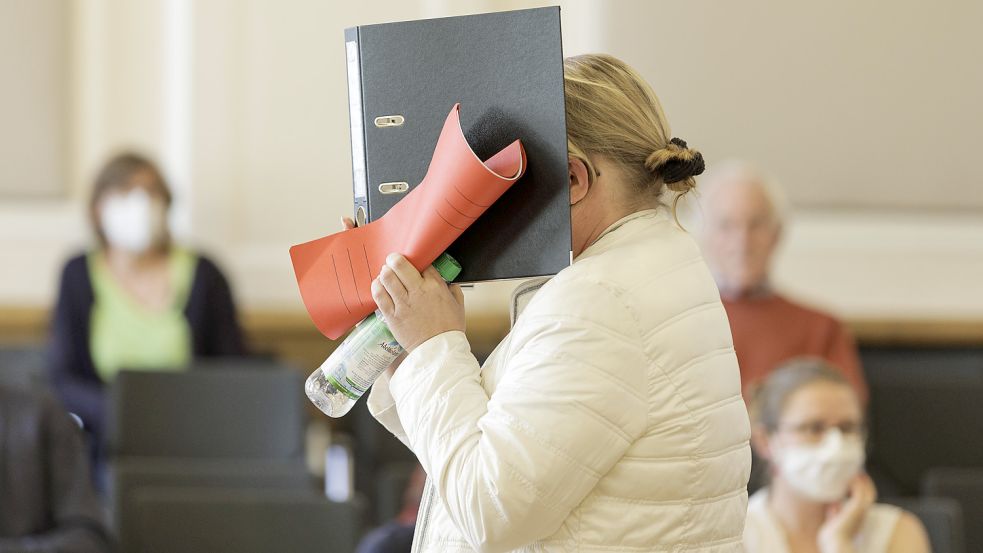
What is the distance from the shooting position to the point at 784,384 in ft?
9.61

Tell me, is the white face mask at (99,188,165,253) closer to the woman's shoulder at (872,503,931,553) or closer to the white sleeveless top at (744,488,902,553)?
the white sleeveless top at (744,488,902,553)

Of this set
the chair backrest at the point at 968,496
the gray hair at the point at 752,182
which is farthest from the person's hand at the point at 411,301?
the gray hair at the point at 752,182

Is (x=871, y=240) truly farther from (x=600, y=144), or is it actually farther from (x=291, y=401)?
(x=600, y=144)

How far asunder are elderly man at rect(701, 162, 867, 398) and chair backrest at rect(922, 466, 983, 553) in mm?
590

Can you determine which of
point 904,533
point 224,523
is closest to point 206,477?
point 224,523

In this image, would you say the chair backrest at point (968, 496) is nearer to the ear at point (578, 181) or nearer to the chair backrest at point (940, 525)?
the chair backrest at point (940, 525)

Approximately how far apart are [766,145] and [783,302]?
4.34 feet

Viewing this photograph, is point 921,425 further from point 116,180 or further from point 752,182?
point 116,180

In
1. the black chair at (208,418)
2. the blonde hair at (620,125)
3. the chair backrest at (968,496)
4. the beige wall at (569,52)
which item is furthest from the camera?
the beige wall at (569,52)

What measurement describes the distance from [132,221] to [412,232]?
3.24 m

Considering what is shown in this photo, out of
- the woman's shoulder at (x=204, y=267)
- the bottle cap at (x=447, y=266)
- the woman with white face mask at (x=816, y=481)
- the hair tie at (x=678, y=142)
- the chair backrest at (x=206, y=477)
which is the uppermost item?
the hair tie at (x=678, y=142)

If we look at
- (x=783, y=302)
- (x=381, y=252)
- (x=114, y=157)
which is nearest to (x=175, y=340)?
(x=114, y=157)

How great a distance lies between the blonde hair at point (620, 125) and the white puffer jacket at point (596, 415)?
7 centimetres

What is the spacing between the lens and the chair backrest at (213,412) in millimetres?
3744
